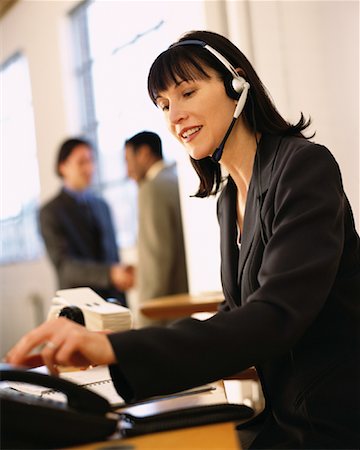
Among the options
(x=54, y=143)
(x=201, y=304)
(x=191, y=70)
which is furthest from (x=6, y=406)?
(x=54, y=143)

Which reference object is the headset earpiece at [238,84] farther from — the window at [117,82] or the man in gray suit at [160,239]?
the window at [117,82]

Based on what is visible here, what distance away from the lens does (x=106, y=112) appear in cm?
645

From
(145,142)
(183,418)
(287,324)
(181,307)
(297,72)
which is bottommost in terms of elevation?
(181,307)

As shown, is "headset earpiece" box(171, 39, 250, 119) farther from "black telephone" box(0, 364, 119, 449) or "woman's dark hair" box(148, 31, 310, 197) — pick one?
"black telephone" box(0, 364, 119, 449)

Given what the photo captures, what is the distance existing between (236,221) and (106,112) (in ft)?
16.2

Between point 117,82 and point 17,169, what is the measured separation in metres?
2.27

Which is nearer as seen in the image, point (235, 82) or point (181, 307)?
point (235, 82)

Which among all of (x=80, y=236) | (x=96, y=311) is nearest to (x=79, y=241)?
(x=80, y=236)

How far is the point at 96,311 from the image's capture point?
1728mm

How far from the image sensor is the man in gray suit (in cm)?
375

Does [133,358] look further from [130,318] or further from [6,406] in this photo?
[130,318]

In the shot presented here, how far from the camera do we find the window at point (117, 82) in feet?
19.1

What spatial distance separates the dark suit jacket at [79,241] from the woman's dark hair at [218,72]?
2710 millimetres

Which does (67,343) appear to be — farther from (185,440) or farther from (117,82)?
(117,82)
